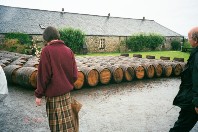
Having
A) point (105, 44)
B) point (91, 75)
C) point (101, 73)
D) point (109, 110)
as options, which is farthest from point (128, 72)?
point (105, 44)

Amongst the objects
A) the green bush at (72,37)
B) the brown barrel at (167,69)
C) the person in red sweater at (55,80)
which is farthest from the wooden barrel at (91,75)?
the green bush at (72,37)

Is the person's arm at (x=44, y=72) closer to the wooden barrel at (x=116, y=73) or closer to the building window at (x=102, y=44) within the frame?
the wooden barrel at (x=116, y=73)

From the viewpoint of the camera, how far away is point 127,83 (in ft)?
34.9

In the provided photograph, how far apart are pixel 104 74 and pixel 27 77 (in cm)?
319

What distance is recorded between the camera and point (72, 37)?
30500mm

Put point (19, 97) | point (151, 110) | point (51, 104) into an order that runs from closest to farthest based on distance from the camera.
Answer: point (51, 104) < point (151, 110) < point (19, 97)

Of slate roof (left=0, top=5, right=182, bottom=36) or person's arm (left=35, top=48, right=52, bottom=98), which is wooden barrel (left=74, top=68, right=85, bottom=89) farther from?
slate roof (left=0, top=5, right=182, bottom=36)

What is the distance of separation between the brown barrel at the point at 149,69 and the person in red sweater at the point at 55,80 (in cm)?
819

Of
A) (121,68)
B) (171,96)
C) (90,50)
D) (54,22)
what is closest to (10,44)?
(54,22)

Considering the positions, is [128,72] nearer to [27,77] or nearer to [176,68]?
[176,68]

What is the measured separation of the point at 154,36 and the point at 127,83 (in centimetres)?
2955

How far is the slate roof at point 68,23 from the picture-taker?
29.8 meters

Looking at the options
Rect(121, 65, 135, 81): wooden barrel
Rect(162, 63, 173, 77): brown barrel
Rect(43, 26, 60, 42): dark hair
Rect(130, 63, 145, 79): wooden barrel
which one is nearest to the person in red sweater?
Rect(43, 26, 60, 42): dark hair

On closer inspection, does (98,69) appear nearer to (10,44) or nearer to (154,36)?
(10,44)
